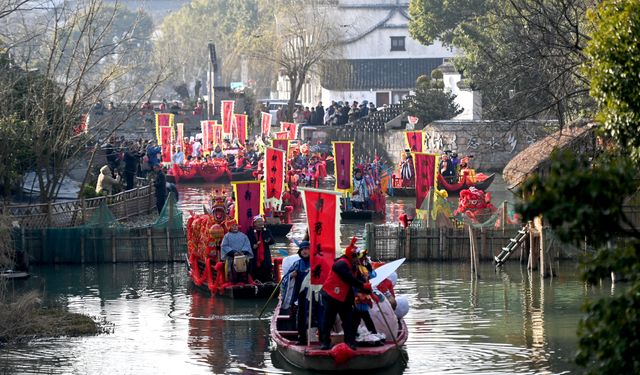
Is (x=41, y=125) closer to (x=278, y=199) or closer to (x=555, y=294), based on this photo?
(x=278, y=199)

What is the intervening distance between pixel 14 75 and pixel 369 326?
18.2 m

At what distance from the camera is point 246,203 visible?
26.6 metres

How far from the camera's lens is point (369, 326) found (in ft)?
60.5

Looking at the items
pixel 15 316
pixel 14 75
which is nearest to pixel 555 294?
pixel 15 316

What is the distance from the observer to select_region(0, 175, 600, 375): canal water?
19422 mm

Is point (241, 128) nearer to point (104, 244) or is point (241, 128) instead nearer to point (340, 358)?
point (104, 244)

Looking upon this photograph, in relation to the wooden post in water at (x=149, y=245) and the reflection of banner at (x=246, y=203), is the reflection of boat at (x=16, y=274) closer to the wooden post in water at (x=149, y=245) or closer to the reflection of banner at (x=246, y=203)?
the wooden post in water at (x=149, y=245)

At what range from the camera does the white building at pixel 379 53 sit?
262ft

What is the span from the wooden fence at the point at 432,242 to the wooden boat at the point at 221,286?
413 cm

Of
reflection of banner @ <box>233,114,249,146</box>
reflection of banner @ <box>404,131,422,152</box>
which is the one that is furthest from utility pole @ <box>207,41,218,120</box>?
reflection of banner @ <box>404,131,422,152</box>

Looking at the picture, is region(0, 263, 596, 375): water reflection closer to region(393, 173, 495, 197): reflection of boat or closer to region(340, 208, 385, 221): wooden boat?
region(340, 208, 385, 221): wooden boat

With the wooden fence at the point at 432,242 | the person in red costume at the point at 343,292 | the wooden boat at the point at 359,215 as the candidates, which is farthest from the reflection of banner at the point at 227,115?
the person in red costume at the point at 343,292

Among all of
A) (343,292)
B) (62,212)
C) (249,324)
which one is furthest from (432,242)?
(343,292)

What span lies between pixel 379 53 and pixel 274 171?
1991 inches
